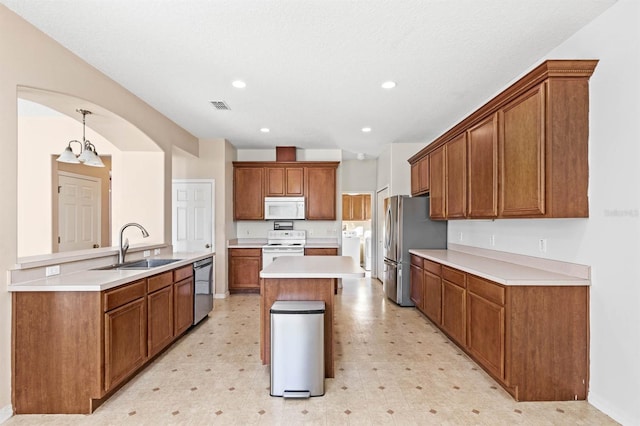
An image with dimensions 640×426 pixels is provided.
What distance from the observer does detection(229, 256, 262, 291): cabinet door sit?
600cm

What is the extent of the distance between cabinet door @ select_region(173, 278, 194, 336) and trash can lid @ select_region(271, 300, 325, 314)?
1353mm

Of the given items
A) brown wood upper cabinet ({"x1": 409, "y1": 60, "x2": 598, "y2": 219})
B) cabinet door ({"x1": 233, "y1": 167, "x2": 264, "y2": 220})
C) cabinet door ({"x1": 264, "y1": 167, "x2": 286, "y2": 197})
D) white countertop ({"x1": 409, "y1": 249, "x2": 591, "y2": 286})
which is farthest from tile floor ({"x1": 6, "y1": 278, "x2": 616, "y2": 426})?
cabinet door ({"x1": 264, "y1": 167, "x2": 286, "y2": 197})

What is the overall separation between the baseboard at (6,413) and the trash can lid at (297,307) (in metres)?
1.84

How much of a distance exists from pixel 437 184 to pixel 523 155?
1.83 m

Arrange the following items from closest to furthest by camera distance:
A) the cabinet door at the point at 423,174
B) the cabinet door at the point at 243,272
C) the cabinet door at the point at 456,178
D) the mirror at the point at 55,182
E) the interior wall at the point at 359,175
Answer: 1. the cabinet door at the point at 456,178
2. the mirror at the point at 55,182
3. the cabinet door at the point at 423,174
4. the cabinet door at the point at 243,272
5. the interior wall at the point at 359,175

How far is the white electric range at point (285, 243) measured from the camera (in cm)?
602

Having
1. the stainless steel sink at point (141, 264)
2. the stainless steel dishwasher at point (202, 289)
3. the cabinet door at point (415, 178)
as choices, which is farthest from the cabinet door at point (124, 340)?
the cabinet door at point (415, 178)

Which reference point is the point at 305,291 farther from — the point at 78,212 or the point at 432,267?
the point at 78,212

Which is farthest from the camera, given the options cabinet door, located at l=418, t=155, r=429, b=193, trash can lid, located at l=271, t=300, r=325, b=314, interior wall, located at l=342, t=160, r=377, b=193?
interior wall, located at l=342, t=160, r=377, b=193

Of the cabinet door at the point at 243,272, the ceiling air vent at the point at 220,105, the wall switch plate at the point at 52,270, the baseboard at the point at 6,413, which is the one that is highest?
the ceiling air vent at the point at 220,105

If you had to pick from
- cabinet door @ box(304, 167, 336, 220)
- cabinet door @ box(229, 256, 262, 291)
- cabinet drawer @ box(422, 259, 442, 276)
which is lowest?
cabinet door @ box(229, 256, 262, 291)

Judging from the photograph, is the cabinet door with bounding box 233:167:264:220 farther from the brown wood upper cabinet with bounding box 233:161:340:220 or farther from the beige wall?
the beige wall

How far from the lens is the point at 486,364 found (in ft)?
9.13

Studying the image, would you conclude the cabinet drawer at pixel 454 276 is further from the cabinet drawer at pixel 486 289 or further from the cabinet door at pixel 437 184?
the cabinet door at pixel 437 184
